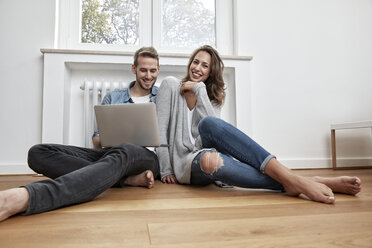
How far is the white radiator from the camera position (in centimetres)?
225

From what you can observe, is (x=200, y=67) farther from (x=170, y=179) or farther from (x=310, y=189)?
(x=310, y=189)

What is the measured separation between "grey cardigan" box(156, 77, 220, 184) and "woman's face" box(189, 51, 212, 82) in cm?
11

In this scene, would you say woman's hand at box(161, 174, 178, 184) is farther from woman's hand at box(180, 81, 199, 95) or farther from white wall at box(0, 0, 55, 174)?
white wall at box(0, 0, 55, 174)

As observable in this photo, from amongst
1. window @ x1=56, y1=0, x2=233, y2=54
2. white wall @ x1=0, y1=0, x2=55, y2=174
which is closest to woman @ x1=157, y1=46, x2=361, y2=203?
window @ x1=56, y1=0, x2=233, y2=54

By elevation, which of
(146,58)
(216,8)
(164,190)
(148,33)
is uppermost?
(216,8)

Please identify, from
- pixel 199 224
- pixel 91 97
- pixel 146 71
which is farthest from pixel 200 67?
pixel 91 97

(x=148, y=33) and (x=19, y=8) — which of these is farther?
(x=148, y=33)

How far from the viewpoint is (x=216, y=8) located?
8.68 ft

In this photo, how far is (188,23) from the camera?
263 cm

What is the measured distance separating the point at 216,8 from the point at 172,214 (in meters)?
2.22

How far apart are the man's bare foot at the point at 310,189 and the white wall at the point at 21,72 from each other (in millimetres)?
1890

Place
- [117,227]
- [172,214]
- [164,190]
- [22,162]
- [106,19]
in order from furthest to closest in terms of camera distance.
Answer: [106,19] < [22,162] < [164,190] < [172,214] < [117,227]

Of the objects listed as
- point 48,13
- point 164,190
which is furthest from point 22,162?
point 164,190

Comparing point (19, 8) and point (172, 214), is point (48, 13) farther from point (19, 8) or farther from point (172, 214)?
point (172, 214)
